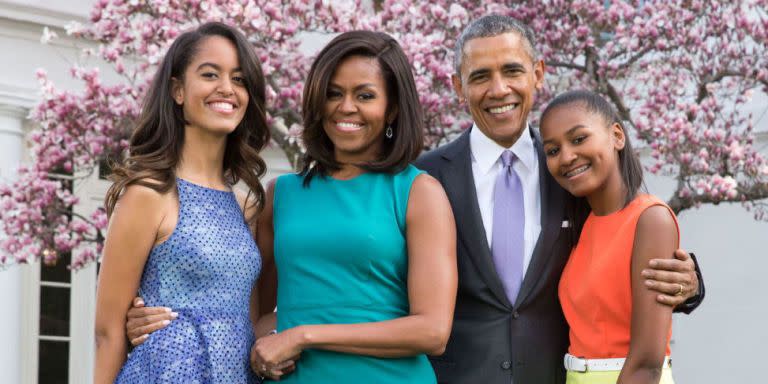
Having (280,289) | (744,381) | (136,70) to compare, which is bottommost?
(744,381)

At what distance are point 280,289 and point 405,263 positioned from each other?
40 centimetres

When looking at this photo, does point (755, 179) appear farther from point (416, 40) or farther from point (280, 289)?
point (280, 289)

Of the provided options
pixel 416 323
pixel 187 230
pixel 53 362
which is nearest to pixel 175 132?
pixel 187 230

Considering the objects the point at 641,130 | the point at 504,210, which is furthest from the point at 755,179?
the point at 504,210

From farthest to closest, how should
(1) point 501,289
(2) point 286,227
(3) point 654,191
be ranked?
(3) point 654,191
(1) point 501,289
(2) point 286,227

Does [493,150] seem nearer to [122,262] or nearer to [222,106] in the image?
[222,106]

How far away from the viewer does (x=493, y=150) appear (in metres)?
3.83

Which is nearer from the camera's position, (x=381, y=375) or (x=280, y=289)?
(x=381, y=375)

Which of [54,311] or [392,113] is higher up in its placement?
[392,113]

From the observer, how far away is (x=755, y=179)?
6984 mm

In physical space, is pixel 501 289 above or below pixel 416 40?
below

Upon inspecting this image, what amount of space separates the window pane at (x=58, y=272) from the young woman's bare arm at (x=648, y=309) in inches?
260

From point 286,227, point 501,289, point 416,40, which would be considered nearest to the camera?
point 286,227

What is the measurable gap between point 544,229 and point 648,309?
0.58 m
